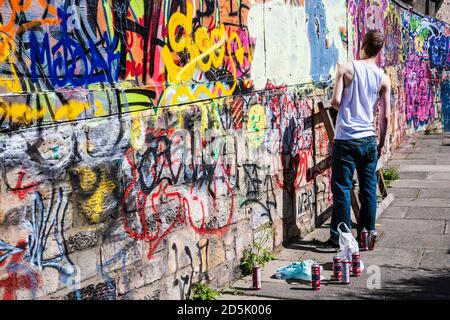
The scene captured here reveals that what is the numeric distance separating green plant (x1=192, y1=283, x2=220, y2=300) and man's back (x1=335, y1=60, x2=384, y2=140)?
2108mm

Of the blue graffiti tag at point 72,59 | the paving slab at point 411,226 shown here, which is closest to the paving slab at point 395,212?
the paving slab at point 411,226

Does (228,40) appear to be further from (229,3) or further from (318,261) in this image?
(318,261)

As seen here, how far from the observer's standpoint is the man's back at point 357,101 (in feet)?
20.4

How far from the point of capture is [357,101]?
20.4ft

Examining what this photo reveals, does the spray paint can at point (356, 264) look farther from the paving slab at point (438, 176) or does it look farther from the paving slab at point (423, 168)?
the paving slab at point (423, 168)

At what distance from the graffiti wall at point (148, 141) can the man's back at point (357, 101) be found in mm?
647

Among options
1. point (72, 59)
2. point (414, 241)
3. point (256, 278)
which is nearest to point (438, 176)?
point (414, 241)

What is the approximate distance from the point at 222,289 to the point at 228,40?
202 centimetres

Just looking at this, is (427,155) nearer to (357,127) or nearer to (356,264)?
(357,127)

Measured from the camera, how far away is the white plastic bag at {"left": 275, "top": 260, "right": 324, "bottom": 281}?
17.9ft

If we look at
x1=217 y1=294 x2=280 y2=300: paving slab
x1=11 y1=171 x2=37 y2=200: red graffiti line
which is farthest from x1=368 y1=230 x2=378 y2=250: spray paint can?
x1=11 y1=171 x2=37 y2=200: red graffiti line

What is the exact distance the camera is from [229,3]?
5516 millimetres

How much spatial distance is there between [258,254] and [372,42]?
88.3 inches

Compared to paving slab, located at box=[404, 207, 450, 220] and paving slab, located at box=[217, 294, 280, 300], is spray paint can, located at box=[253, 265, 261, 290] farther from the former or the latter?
paving slab, located at box=[404, 207, 450, 220]
